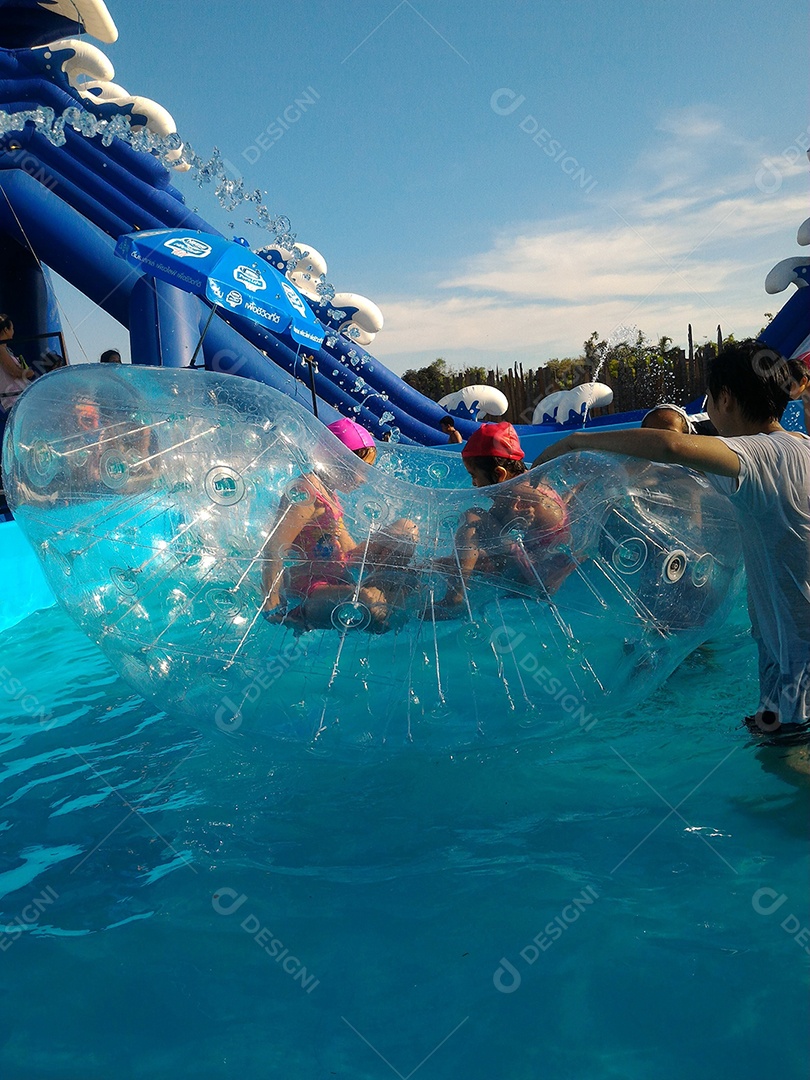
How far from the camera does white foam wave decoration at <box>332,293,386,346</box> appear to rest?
13531 mm

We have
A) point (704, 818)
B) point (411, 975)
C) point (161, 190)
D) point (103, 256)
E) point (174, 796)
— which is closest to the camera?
point (411, 975)

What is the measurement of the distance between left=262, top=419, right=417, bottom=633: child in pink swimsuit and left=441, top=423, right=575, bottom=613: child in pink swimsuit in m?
0.17

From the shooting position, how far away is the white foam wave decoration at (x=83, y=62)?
396 inches

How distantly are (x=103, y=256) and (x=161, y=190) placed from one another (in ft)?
7.08

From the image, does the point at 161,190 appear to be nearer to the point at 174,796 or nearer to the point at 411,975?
A: the point at 174,796

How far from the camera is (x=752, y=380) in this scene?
7.07 ft

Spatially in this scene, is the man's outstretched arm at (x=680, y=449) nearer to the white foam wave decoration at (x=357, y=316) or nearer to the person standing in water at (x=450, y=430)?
the person standing in water at (x=450, y=430)

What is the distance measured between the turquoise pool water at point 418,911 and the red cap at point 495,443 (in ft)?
3.30

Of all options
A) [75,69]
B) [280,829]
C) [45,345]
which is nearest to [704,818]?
[280,829]

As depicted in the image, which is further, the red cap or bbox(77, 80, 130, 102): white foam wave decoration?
bbox(77, 80, 130, 102): white foam wave decoration

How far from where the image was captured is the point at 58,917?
2.20 meters
